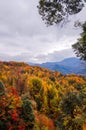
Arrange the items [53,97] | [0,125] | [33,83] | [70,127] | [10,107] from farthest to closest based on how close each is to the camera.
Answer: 1. [33,83]
2. [53,97]
3. [70,127]
4. [10,107]
5. [0,125]

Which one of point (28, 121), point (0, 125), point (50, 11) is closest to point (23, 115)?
point (28, 121)

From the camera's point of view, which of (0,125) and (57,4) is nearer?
(57,4)

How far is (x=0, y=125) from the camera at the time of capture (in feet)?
184

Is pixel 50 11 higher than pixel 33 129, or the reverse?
pixel 50 11

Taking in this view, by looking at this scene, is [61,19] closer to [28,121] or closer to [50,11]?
[50,11]

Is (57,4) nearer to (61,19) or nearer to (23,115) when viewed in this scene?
(61,19)

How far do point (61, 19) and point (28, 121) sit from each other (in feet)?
156

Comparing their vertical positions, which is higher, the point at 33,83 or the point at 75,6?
the point at 75,6

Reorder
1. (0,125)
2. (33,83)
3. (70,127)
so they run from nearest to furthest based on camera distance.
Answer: (0,125)
(70,127)
(33,83)

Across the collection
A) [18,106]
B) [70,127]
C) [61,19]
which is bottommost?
[70,127]

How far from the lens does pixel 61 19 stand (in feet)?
50.6

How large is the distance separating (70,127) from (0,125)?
1960 centimetres

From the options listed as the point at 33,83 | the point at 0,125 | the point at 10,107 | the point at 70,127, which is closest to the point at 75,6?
the point at 0,125

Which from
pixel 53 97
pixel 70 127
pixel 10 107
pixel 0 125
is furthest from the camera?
pixel 53 97
